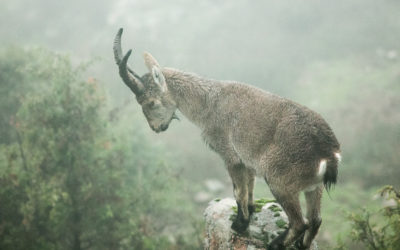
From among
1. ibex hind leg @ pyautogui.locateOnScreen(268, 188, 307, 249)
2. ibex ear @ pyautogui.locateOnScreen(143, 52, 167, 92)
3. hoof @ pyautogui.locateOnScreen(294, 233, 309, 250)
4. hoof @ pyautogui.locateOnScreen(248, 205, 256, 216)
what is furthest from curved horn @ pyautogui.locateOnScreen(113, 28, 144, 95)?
hoof @ pyautogui.locateOnScreen(294, 233, 309, 250)

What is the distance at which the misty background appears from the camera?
1115 centimetres

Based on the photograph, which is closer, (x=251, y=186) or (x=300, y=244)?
(x=300, y=244)

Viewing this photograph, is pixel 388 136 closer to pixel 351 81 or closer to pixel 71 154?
pixel 351 81

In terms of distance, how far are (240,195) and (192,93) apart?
2.23m

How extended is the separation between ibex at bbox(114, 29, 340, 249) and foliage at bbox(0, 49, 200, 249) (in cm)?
522

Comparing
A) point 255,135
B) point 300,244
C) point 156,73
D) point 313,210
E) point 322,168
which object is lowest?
point 300,244

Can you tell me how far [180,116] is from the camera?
86.5 ft

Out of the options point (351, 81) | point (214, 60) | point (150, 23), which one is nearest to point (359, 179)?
point (351, 81)

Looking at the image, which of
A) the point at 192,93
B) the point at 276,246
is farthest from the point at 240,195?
the point at 192,93

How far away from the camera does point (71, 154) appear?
11.3 metres

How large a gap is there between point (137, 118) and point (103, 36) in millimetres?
20293

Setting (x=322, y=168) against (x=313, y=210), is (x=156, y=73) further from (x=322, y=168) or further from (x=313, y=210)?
(x=313, y=210)

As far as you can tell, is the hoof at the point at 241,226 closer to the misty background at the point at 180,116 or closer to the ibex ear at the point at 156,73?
the misty background at the point at 180,116

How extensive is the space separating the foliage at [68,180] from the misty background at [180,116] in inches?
1.8
